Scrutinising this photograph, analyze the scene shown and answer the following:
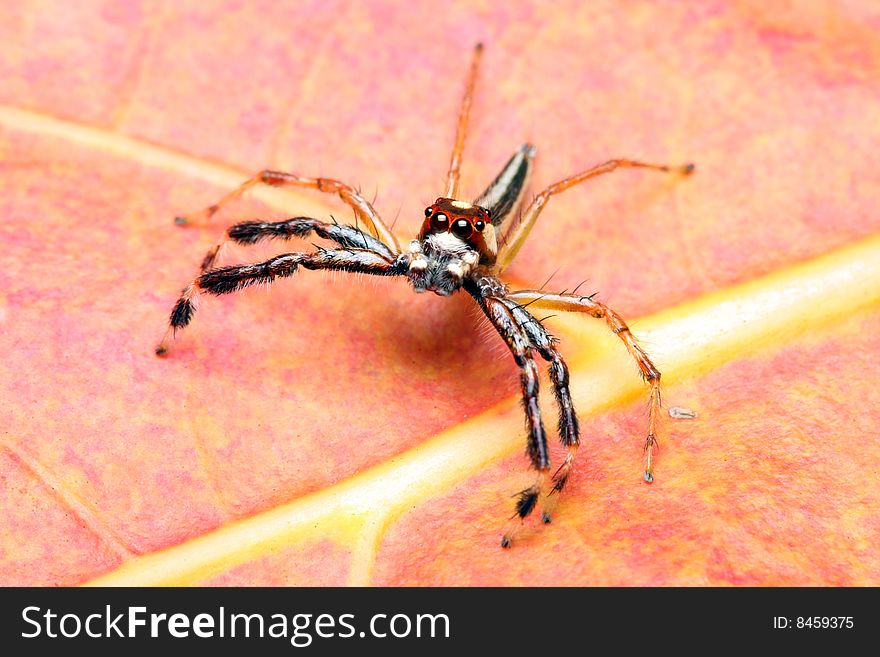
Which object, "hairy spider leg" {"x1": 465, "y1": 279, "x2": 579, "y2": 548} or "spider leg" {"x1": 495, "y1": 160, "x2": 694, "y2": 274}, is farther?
"spider leg" {"x1": 495, "y1": 160, "x2": 694, "y2": 274}

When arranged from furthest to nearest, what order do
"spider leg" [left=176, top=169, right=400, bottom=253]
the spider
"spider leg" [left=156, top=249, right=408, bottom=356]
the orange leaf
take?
"spider leg" [left=176, top=169, right=400, bottom=253]
"spider leg" [left=156, top=249, right=408, bottom=356]
the spider
the orange leaf

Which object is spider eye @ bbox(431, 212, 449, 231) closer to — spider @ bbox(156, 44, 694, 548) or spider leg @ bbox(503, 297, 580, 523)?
spider @ bbox(156, 44, 694, 548)

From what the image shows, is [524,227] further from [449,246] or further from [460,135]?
[460,135]

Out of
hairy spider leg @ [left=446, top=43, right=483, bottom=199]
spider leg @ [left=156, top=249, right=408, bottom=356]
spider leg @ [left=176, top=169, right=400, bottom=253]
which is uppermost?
hairy spider leg @ [left=446, top=43, right=483, bottom=199]

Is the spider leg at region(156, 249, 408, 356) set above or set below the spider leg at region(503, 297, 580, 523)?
A: above

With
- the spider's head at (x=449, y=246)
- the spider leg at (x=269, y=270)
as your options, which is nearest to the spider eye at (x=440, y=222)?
the spider's head at (x=449, y=246)

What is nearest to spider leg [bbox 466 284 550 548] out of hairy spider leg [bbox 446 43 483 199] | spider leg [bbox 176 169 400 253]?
spider leg [bbox 176 169 400 253]

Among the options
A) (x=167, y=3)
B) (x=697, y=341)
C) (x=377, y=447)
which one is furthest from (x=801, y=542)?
(x=167, y=3)
